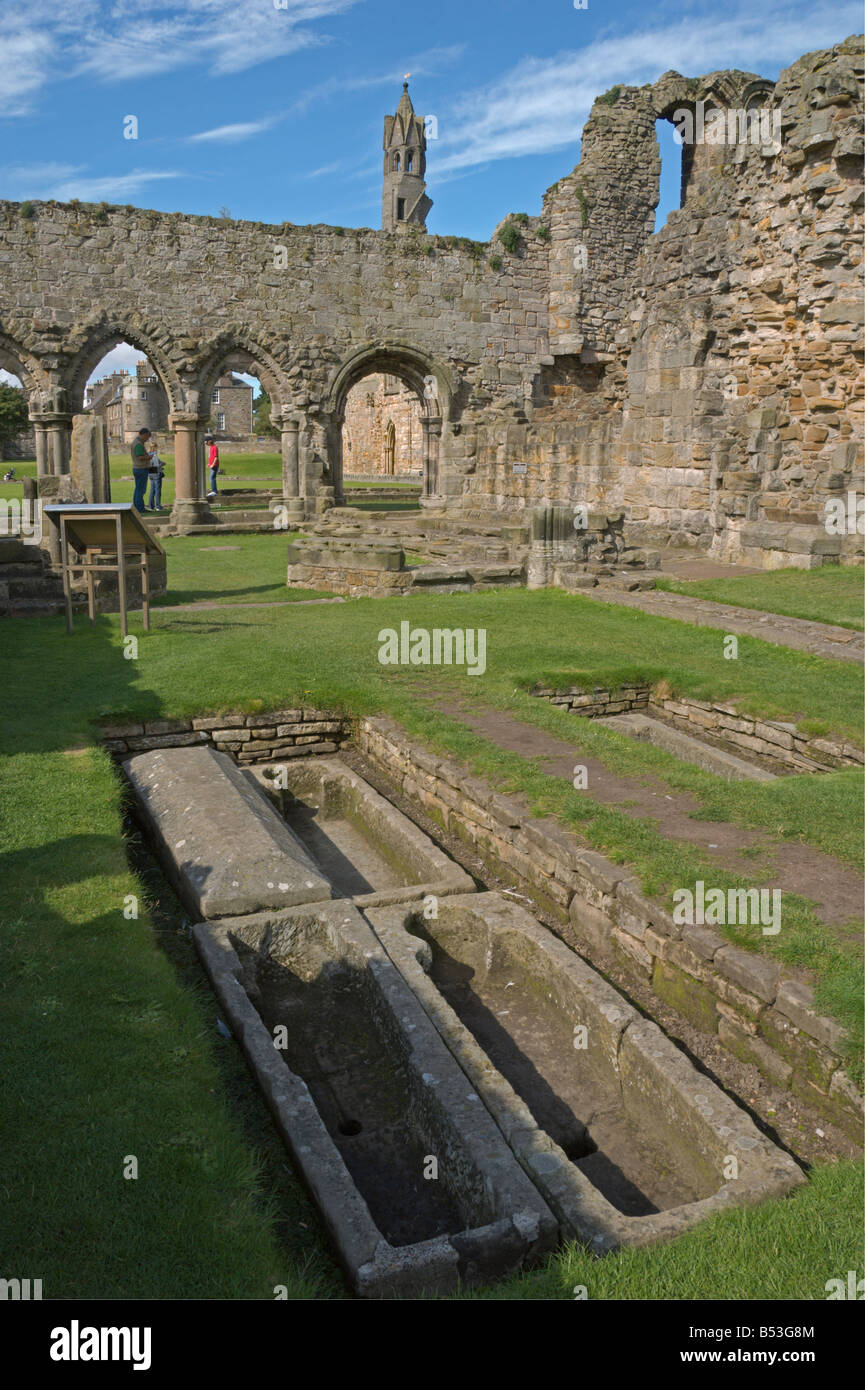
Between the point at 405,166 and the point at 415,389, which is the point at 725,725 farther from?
the point at 405,166

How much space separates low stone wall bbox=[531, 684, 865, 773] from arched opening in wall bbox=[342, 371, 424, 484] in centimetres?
2893

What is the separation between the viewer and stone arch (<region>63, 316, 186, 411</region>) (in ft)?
67.1

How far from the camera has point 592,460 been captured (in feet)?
56.5

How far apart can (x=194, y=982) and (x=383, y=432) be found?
3855cm

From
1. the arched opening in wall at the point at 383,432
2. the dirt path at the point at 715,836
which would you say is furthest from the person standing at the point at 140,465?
the arched opening in wall at the point at 383,432

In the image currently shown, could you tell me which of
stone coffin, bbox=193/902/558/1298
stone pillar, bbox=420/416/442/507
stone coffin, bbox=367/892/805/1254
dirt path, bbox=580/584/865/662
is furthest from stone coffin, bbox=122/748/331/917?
stone pillar, bbox=420/416/442/507

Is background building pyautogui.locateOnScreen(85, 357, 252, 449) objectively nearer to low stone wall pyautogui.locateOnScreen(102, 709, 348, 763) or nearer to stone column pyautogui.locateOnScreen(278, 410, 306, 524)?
stone column pyautogui.locateOnScreen(278, 410, 306, 524)

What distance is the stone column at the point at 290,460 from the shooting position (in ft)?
72.2

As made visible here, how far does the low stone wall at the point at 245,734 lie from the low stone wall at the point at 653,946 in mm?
1351

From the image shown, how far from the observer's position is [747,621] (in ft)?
34.1

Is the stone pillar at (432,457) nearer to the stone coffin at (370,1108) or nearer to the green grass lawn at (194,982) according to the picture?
the green grass lawn at (194,982)

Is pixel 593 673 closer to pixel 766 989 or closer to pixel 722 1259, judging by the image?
pixel 766 989

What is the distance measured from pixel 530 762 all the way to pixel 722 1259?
3.80 m

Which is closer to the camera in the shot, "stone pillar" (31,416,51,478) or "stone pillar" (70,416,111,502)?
"stone pillar" (70,416,111,502)
